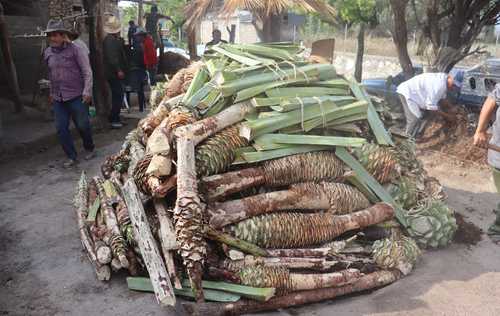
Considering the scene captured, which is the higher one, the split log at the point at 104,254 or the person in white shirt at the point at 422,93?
the person in white shirt at the point at 422,93

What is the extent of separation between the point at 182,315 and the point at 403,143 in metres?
3.16

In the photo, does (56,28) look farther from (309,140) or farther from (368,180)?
(368,180)

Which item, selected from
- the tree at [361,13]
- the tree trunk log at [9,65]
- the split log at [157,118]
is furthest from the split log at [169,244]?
the tree at [361,13]

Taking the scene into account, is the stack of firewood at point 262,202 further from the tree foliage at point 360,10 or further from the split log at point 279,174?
the tree foliage at point 360,10

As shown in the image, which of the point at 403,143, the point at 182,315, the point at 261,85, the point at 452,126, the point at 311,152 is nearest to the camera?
the point at 182,315

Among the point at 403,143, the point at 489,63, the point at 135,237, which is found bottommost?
the point at 135,237

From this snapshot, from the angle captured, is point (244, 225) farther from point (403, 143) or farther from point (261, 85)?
point (403, 143)

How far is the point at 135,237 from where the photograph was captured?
3287 mm

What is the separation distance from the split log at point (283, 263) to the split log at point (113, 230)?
78 cm

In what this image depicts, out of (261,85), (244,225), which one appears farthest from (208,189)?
(261,85)

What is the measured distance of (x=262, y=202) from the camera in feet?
11.1

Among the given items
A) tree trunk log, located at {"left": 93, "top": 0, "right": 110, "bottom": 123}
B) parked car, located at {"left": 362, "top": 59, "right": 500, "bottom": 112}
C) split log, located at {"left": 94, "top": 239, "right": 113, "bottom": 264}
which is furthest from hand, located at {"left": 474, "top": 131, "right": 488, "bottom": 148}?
tree trunk log, located at {"left": 93, "top": 0, "right": 110, "bottom": 123}

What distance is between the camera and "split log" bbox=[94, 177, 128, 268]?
327cm

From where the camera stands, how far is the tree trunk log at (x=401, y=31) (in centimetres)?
883
